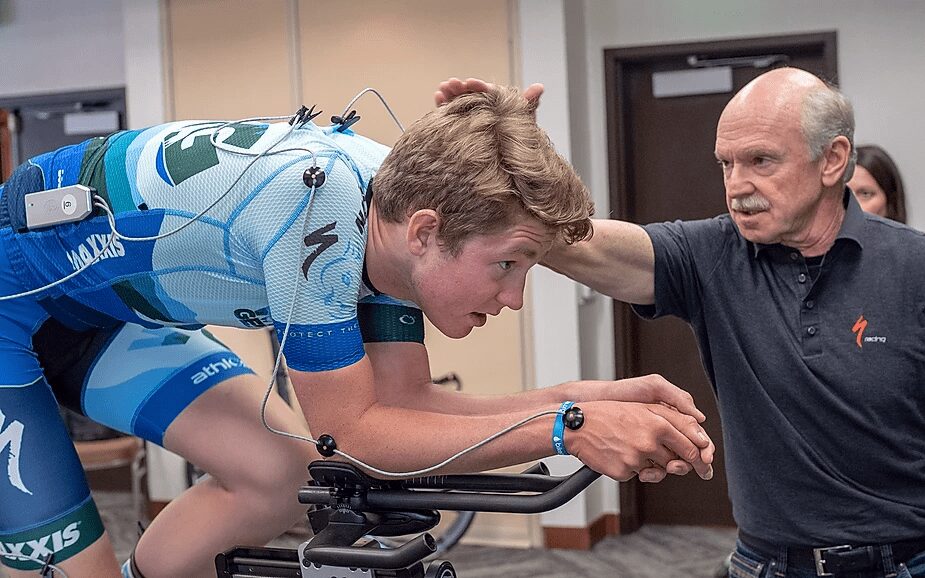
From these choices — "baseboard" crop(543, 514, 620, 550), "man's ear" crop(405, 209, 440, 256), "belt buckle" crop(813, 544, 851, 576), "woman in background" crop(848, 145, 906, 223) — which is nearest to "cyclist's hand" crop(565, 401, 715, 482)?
"man's ear" crop(405, 209, 440, 256)

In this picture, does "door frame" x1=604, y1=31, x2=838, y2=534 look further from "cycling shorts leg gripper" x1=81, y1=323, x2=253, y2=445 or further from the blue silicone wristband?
the blue silicone wristband

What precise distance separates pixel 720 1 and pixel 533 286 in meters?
1.62

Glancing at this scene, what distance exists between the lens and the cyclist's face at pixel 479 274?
5.24 ft

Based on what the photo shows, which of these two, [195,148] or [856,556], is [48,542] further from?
[856,556]

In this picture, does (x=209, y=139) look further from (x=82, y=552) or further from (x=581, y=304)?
(x=581, y=304)

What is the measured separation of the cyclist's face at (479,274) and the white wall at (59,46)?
17.2ft

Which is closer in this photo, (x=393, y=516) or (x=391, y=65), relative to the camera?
(x=393, y=516)

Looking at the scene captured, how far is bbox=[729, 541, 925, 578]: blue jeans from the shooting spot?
2141 mm

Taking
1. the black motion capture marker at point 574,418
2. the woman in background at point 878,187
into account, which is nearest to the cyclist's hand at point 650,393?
the black motion capture marker at point 574,418

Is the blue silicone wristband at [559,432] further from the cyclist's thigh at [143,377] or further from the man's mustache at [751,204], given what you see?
the man's mustache at [751,204]

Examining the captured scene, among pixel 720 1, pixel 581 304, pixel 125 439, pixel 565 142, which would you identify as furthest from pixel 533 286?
pixel 125 439

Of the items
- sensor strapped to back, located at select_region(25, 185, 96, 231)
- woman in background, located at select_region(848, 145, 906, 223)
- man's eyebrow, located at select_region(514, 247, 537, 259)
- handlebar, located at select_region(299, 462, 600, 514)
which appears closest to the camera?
handlebar, located at select_region(299, 462, 600, 514)

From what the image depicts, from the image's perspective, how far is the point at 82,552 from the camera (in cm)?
187

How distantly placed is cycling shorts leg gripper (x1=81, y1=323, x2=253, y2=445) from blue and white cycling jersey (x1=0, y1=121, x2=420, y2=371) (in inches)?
3.8
